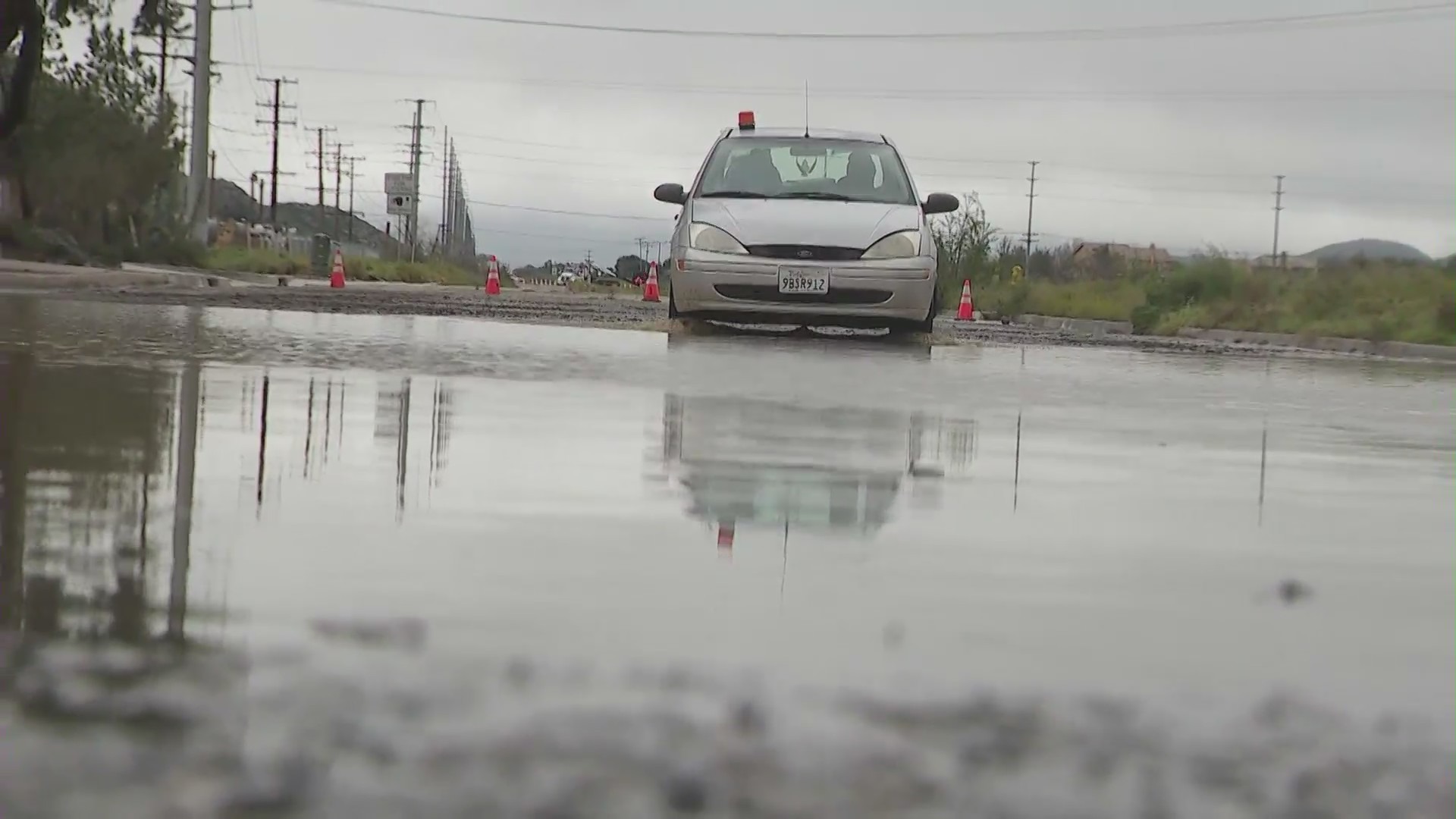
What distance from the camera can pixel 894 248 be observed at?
440 inches

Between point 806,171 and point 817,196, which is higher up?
point 806,171

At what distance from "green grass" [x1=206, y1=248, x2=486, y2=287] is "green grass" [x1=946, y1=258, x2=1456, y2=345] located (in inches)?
763

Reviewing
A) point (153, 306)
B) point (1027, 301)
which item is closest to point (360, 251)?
point (1027, 301)

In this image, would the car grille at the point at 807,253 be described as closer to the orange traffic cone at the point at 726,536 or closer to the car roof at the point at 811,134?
the car roof at the point at 811,134

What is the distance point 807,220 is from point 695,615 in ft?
28.9

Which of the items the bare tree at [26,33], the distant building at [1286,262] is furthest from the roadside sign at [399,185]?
the distant building at [1286,262]

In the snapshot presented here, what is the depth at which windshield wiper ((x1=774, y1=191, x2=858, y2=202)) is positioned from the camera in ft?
38.7

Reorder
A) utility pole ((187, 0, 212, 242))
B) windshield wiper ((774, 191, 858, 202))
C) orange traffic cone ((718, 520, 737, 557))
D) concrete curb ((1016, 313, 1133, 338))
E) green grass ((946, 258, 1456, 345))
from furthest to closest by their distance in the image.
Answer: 1. utility pole ((187, 0, 212, 242))
2. concrete curb ((1016, 313, 1133, 338))
3. green grass ((946, 258, 1456, 345))
4. windshield wiper ((774, 191, 858, 202))
5. orange traffic cone ((718, 520, 737, 557))

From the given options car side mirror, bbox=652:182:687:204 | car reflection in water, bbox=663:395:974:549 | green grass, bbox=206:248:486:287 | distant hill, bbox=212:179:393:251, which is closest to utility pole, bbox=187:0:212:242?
green grass, bbox=206:248:486:287

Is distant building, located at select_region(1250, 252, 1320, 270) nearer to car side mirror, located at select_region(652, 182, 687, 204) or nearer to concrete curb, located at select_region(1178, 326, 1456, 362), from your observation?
concrete curb, located at select_region(1178, 326, 1456, 362)

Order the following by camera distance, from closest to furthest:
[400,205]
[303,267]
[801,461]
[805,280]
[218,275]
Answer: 1. [801,461]
2. [805,280]
3. [218,275]
4. [303,267]
5. [400,205]

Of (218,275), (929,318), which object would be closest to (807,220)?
(929,318)

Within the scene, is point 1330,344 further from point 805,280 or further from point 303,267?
point 303,267

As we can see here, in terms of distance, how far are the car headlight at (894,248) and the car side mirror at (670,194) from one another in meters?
1.80
